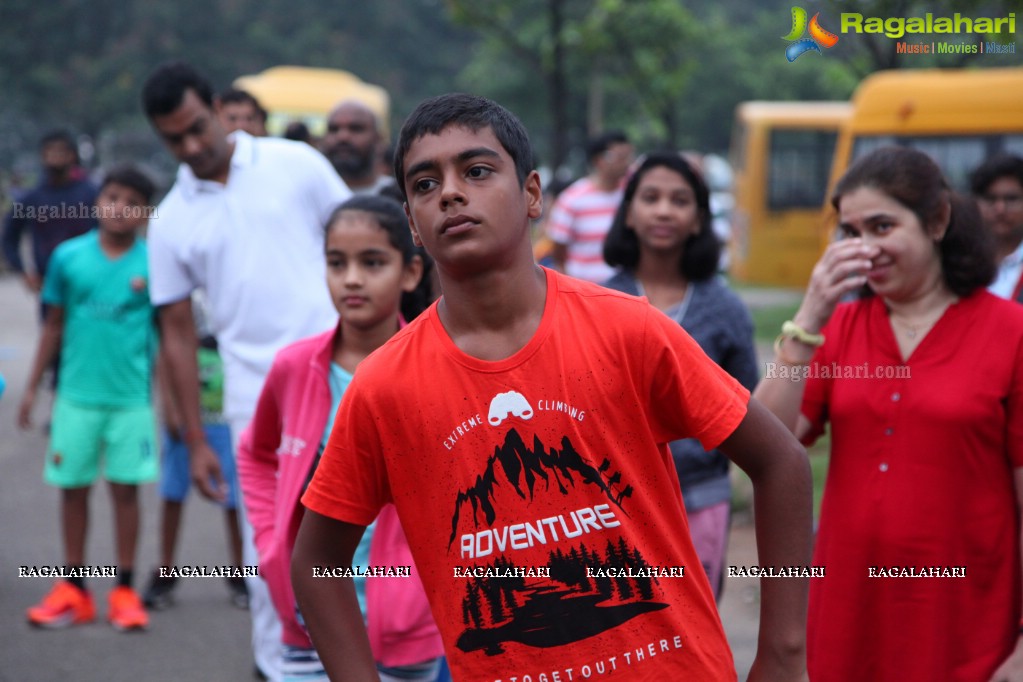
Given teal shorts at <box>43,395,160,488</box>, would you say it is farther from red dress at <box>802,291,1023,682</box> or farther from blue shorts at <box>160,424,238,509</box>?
red dress at <box>802,291,1023,682</box>

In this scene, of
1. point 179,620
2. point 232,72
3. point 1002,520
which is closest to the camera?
point 1002,520

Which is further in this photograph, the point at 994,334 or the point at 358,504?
the point at 994,334

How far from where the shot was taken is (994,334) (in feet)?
9.68

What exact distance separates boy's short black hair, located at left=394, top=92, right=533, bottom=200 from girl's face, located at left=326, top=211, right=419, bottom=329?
1.30 m

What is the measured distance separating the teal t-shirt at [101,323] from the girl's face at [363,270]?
2.82m

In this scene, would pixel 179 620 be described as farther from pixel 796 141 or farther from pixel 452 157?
pixel 796 141

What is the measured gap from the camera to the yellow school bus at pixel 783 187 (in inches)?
923

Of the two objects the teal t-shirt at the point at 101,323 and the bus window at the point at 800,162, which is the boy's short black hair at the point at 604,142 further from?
the bus window at the point at 800,162

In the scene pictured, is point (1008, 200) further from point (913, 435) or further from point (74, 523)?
point (74, 523)

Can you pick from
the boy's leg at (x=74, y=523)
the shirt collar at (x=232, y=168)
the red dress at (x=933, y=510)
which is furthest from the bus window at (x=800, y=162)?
the red dress at (x=933, y=510)

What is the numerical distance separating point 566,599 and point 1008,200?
3.56 meters

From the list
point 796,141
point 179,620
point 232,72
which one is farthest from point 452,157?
point 232,72

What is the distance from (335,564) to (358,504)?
0.14 meters

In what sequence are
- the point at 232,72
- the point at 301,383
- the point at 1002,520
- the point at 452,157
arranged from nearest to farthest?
the point at 452,157, the point at 1002,520, the point at 301,383, the point at 232,72
